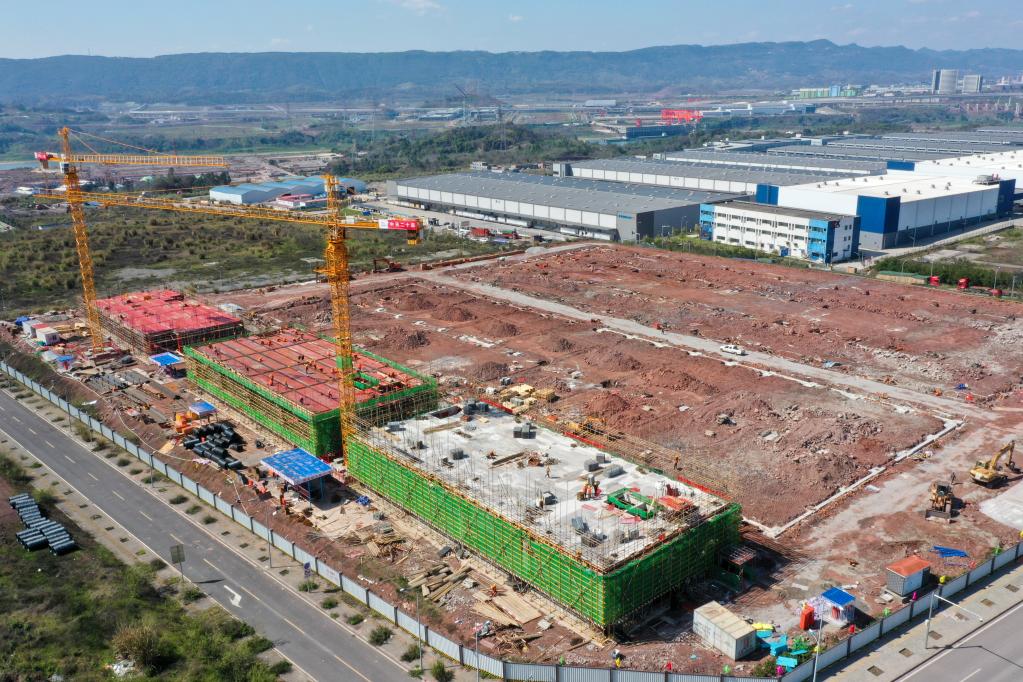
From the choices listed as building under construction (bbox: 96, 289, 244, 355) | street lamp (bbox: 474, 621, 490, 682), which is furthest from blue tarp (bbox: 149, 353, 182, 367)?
street lamp (bbox: 474, 621, 490, 682)

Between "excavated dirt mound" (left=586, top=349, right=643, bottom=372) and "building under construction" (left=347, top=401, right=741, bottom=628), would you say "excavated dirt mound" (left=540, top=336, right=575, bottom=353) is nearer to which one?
"excavated dirt mound" (left=586, top=349, right=643, bottom=372)

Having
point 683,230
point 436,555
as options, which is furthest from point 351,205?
point 436,555

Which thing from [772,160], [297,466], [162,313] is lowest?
[297,466]

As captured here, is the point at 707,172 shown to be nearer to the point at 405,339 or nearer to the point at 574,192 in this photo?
the point at 574,192

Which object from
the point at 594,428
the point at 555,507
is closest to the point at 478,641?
the point at 555,507

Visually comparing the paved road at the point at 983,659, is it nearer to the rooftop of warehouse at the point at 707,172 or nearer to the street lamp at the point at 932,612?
the street lamp at the point at 932,612

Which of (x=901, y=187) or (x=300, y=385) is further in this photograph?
(x=901, y=187)
